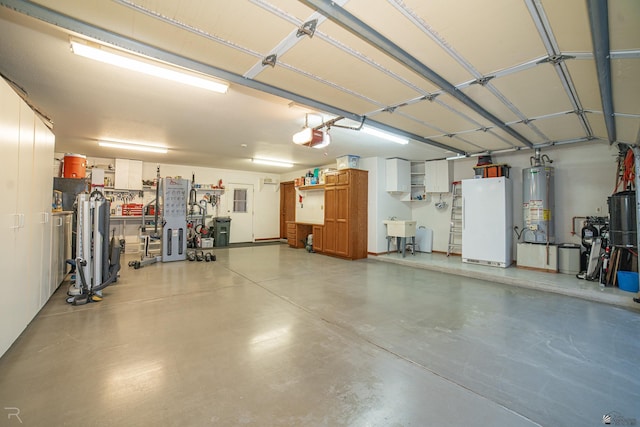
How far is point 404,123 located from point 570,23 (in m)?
2.45

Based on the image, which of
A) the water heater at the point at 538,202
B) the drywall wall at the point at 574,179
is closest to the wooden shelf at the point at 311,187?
the drywall wall at the point at 574,179

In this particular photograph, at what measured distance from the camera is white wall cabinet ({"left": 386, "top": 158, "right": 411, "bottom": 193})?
748cm

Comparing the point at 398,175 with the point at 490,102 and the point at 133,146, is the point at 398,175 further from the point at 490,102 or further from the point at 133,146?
the point at 133,146

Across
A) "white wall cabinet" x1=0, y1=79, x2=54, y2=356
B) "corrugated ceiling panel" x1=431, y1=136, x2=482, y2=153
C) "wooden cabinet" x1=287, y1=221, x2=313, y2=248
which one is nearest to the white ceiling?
"corrugated ceiling panel" x1=431, y1=136, x2=482, y2=153

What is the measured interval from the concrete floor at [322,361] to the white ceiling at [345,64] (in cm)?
253

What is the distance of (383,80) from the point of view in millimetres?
2930

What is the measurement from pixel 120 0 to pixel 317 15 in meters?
1.34

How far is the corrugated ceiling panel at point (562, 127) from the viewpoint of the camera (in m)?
3.94

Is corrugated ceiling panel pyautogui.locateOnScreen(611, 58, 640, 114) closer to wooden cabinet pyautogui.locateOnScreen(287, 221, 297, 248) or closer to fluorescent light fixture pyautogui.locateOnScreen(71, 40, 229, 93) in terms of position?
fluorescent light fixture pyautogui.locateOnScreen(71, 40, 229, 93)

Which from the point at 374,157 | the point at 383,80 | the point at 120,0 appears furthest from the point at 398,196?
the point at 120,0

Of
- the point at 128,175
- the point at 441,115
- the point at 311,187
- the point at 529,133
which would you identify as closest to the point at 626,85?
Answer: the point at 441,115

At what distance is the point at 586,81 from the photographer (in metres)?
2.75

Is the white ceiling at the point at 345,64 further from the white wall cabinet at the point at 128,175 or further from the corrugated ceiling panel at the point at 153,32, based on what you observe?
the white wall cabinet at the point at 128,175

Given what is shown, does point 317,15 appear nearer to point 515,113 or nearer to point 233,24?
point 233,24
